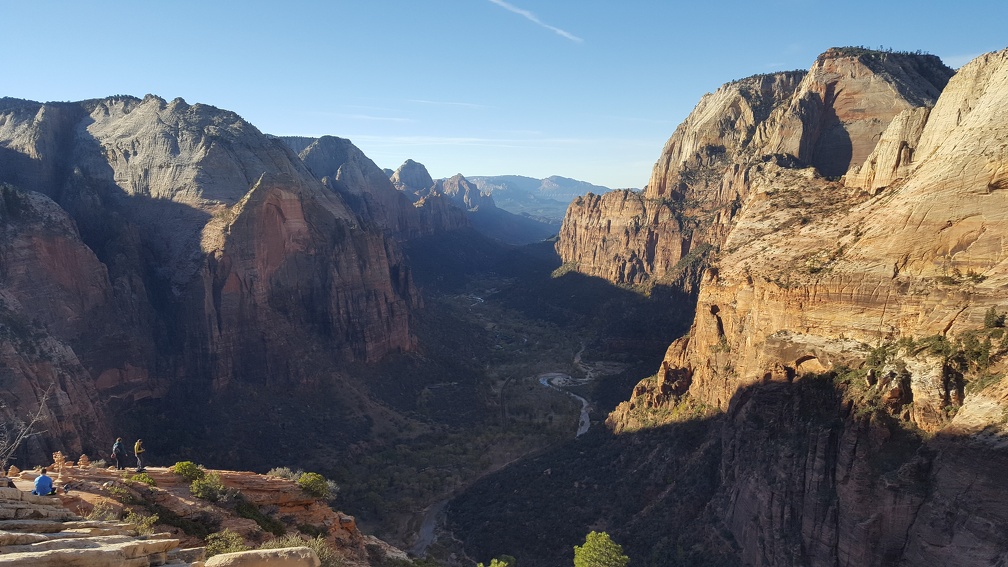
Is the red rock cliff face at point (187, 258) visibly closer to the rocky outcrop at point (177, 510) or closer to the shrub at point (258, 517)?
the rocky outcrop at point (177, 510)

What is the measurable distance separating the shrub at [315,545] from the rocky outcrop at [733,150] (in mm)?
38879

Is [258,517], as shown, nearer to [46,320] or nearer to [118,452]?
[118,452]

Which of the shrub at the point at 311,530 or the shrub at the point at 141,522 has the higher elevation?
the shrub at the point at 141,522

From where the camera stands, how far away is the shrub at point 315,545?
21875 millimetres

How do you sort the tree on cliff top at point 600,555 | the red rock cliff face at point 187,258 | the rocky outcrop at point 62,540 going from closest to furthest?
the rocky outcrop at point 62,540, the tree on cliff top at point 600,555, the red rock cliff face at point 187,258

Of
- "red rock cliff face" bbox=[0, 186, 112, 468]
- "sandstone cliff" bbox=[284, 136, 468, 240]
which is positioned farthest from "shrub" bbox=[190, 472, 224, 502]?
"sandstone cliff" bbox=[284, 136, 468, 240]

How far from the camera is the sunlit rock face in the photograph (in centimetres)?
2478

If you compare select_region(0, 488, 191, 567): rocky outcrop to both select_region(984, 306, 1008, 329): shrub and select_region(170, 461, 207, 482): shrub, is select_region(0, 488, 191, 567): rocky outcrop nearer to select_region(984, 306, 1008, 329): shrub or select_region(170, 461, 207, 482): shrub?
select_region(170, 461, 207, 482): shrub

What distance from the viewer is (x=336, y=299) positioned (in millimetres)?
78688

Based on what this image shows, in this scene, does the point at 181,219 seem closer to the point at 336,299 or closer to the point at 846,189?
the point at 336,299

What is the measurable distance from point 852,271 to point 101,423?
5857cm

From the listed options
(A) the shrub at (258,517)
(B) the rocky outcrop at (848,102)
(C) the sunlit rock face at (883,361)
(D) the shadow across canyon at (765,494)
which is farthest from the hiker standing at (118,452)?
(B) the rocky outcrop at (848,102)

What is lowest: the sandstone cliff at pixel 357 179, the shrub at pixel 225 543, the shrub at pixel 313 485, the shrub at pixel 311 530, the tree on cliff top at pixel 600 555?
the tree on cliff top at pixel 600 555

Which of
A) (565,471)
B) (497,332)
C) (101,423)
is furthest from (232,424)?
(497,332)
